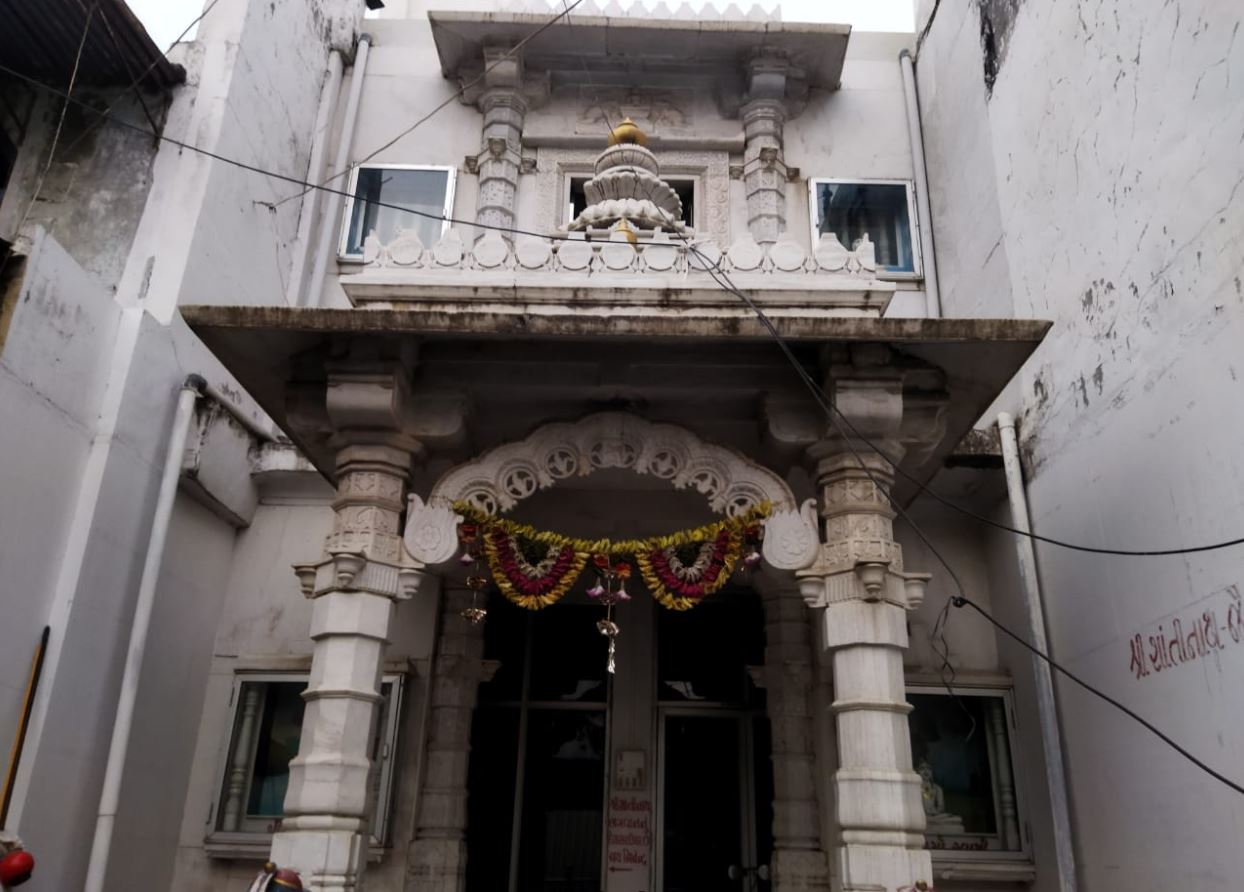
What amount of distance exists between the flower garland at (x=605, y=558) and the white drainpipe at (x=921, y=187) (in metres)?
4.37

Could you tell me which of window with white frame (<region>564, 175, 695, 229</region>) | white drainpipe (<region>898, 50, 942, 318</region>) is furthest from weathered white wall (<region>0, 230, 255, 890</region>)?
white drainpipe (<region>898, 50, 942, 318</region>)

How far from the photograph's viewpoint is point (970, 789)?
7297 mm

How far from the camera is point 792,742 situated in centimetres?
702

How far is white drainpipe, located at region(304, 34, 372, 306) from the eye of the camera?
30.1 ft

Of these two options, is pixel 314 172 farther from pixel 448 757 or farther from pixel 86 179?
pixel 448 757

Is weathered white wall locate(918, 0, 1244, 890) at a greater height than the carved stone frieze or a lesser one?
lesser

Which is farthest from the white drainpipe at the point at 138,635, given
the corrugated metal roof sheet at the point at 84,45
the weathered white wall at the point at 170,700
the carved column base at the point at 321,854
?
the corrugated metal roof sheet at the point at 84,45

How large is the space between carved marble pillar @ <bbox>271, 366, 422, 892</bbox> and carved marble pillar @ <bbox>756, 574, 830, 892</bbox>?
280 cm

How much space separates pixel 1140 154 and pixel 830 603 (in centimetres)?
328

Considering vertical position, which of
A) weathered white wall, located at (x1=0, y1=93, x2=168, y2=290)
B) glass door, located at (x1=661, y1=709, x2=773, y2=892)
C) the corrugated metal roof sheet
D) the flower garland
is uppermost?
the corrugated metal roof sheet

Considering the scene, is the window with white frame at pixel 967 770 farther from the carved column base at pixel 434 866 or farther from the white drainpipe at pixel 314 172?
the white drainpipe at pixel 314 172

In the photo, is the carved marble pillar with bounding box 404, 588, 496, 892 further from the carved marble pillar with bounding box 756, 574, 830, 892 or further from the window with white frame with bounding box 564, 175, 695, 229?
the window with white frame with bounding box 564, 175, 695, 229

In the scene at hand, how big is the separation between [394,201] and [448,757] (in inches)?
219

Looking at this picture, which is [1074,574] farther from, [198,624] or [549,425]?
[198,624]
